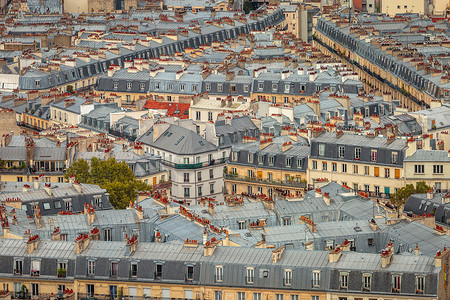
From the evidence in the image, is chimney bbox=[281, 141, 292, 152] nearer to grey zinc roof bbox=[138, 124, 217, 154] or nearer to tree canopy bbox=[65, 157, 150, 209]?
grey zinc roof bbox=[138, 124, 217, 154]

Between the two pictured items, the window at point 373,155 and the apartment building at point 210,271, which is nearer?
the apartment building at point 210,271

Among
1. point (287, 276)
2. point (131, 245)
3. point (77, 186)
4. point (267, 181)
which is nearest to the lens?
point (287, 276)

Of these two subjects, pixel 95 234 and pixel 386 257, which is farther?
pixel 95 234

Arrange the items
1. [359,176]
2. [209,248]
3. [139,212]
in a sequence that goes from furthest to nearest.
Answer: [359,176] → [139,212] → [209,248]

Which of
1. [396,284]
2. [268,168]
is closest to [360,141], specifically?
[268,168]

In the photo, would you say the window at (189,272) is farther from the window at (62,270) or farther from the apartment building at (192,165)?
the apartment building at (192,165)

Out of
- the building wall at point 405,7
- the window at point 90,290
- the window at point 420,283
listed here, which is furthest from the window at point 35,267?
the building wall at point 405,7

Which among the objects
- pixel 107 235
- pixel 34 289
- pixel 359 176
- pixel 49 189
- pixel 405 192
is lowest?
pixel 359 176

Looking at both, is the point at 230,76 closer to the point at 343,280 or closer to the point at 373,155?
the point at 373,155
